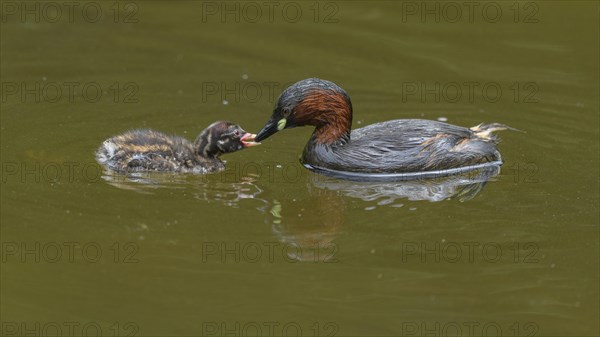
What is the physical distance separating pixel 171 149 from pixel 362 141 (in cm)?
158

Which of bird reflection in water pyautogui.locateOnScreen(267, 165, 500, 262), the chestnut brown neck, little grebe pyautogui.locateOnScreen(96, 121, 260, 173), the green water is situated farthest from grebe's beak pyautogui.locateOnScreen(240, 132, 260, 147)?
bird reflection in water pyautogui.locateOnScreen(267, 165, 500, 262)

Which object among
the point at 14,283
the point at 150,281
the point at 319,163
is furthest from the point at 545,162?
the point at 14,283

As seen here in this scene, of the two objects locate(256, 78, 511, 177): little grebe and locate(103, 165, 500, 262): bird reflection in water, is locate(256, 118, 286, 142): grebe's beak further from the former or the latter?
locate(103, 165, 500, 262): bird reflection in water

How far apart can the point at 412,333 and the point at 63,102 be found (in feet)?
16.9

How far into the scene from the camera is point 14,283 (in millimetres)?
7570

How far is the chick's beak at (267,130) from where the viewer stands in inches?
389

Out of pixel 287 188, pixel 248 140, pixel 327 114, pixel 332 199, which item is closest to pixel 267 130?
pixel 248 140

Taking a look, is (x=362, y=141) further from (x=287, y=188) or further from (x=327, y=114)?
(x=287, y=188)

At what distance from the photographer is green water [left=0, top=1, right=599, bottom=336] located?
7.37 metres

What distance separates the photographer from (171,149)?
9555 millimetres

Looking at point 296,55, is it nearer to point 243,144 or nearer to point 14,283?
point 243,144

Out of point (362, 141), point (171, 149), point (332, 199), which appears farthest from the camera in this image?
point (362, 141)

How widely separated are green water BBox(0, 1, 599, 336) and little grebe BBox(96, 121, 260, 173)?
0.19m

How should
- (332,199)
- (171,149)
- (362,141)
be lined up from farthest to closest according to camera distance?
(362,141) → (171,149) → (332,199)
